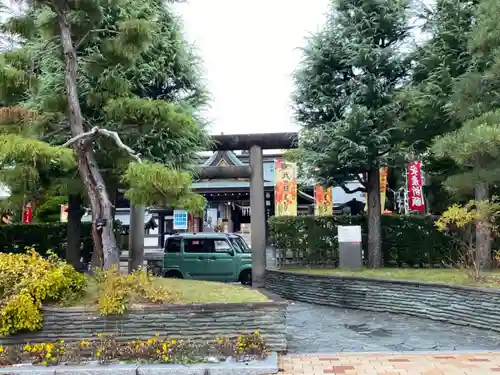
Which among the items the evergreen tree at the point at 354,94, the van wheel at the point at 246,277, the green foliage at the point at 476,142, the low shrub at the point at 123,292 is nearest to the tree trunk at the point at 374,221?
the evergreen tree at the point at 354,94

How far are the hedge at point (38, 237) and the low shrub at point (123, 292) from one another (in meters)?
7.42

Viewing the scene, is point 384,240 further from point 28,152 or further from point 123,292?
point 28,152

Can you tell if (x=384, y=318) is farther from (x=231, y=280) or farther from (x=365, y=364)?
(x=231, y=280)

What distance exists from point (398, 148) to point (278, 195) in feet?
20.0

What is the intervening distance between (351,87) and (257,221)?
4.06 meters

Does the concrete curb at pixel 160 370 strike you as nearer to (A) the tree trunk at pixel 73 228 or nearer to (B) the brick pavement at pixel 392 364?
(B) the brick pavement at pixel 392 364

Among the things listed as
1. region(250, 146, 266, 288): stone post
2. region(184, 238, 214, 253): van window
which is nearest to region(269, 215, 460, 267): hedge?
region(250, 146, 266, 288): stone post

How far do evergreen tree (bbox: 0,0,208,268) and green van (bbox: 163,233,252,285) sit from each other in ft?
17.7

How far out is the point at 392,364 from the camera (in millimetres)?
5102

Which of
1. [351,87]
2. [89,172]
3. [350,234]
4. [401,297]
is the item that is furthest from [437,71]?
[89,172]

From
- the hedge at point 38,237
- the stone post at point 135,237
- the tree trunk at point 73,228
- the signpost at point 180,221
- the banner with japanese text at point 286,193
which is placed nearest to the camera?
the tree trunk at point 73,228

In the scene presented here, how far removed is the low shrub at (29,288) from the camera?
5273mm

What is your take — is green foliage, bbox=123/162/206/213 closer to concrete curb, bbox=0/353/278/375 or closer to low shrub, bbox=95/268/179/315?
low shrub, bbox=95/268/179/315

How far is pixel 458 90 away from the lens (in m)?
8.31
